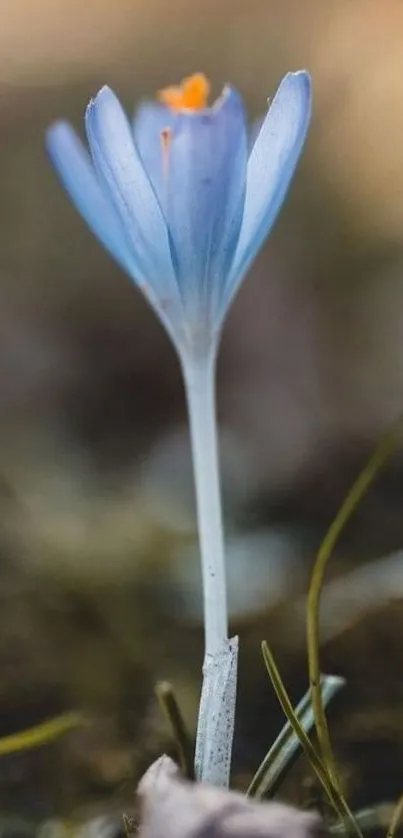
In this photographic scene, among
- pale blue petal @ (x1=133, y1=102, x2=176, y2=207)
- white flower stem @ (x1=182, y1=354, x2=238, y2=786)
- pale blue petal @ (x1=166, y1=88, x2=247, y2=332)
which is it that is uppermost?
pale blue petal @ (x1=133, y1=102, x2=176, y2=207)

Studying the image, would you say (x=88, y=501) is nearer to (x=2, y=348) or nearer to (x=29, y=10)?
(x=2, y=348)

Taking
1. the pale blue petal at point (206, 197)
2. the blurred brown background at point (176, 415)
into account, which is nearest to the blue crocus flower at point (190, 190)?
the pale blue petal at point (206, 197)

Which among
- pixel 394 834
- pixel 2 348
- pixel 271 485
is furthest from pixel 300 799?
pixel 2 348

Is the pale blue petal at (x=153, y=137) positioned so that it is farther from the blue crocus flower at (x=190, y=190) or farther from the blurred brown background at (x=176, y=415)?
the blurred brown background at (x=176, y=415)

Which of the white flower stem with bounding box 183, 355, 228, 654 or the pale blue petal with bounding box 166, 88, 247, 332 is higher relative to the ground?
the pale blue petal with bounding box 166, 88, 247, 332

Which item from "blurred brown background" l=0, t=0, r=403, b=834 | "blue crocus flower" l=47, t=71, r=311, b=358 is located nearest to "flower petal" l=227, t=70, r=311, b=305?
"blue crocus flower" l=47, t=71, r=311, b=358

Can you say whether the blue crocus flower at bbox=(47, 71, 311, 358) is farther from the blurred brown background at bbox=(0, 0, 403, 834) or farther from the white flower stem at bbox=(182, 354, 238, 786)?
the blurred brown background at bbox=(0, 0, 403, 834)
